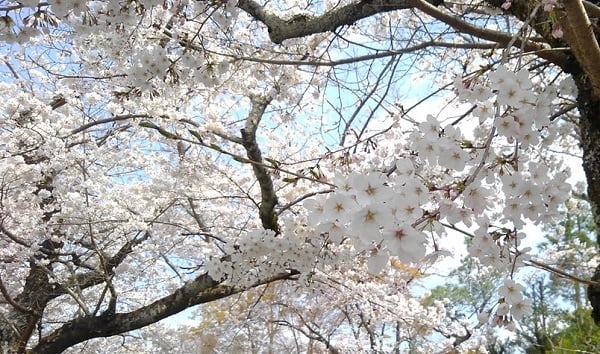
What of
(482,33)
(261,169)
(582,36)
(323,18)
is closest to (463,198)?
(582,36)

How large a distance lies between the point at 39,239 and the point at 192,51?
3.75 metres

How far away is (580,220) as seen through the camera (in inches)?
552

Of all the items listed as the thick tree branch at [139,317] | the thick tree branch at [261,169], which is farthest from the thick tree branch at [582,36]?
the thick tree branch at [139,317]

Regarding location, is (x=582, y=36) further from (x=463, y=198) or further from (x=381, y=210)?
(x=381, y=210)

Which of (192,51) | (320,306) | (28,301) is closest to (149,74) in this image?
(192,51)

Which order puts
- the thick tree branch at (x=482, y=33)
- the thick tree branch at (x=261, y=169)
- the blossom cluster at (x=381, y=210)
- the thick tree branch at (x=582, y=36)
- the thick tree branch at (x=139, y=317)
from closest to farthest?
the blossom cluster at (x=381, y=210)
the thick tree branch at (x=582, y=36)
the thick tree branch at (x=482, y=33)
the thick tree branch at (x=261, y=169)
the thick tree branch at (x=139, y=317)

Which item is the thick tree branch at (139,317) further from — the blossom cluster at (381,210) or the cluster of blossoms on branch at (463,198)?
the blossom cluster at (381,210)

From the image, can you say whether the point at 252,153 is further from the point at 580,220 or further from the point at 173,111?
the point at 580,220

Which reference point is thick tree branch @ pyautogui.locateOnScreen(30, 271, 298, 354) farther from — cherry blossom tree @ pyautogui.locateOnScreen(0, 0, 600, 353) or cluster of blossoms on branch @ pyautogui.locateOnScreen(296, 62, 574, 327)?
cluster of blossoms on branch @ pyautogui.locateOnScreen(296, 62, 574, 327)

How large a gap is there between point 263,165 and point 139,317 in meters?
3.56

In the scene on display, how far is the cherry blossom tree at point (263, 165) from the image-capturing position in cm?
119

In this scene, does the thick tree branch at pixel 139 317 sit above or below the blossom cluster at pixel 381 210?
above

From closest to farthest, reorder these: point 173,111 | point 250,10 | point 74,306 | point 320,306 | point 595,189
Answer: point 595,189
point 250,10
point 173,111
point 74,306
point 320,306

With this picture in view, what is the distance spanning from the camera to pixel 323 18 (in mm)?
2678
